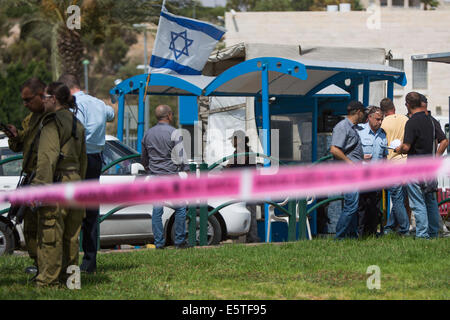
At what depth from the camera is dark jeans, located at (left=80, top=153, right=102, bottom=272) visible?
22.7 ft

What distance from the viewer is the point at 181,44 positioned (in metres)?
12.5

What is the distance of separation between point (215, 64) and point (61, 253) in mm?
10091

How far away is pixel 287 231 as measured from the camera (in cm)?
1078

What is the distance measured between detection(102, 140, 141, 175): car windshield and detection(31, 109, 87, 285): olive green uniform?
3.73m

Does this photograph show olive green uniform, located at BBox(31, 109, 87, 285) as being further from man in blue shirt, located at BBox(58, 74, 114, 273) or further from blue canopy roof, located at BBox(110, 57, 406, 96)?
blue canopy roof, located at BBox(110, 57, 406, 96)

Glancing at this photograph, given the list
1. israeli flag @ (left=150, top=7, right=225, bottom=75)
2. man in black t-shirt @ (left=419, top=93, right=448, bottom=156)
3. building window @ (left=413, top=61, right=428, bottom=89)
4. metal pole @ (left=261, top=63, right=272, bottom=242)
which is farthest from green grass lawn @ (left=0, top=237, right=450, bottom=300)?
building window @ (left=413, top=61, right=428, bottom=89)

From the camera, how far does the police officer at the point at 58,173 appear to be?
5.85 m

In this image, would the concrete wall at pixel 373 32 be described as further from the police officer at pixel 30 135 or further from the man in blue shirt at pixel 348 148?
the police officer at pixel 30 135

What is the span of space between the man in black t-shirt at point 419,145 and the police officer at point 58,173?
13.9 ft

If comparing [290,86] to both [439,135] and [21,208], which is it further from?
[21,208]

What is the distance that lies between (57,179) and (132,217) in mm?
4085

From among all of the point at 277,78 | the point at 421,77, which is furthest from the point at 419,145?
the point at 421,77

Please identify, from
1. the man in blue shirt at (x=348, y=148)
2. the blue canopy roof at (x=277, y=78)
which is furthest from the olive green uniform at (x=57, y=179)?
the blue canopy roof at (x=277, y=78)

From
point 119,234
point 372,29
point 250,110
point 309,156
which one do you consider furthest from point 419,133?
point 372,29
